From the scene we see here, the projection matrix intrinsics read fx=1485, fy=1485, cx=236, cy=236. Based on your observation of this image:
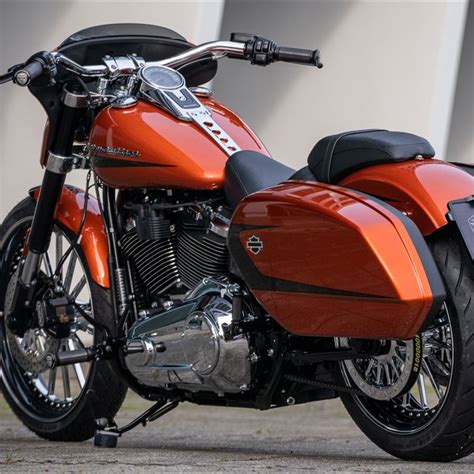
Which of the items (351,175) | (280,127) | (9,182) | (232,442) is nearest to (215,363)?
→ (351,175)

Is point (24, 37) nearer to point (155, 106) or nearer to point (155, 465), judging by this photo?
point (155, 106)

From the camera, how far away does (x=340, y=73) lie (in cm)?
1252

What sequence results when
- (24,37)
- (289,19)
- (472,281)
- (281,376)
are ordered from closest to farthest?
(472,281) < (281,376) < (24,37) < (289,19)

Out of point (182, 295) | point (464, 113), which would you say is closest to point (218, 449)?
point (182, 295)

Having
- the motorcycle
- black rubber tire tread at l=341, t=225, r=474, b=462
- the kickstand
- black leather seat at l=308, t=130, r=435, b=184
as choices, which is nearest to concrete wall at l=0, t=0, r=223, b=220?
the motorcycle

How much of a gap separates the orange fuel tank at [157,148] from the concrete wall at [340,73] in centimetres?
709

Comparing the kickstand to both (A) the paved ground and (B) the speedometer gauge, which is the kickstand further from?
(B) the speedometer gauge

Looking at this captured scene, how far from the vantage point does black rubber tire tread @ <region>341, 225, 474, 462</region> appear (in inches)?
172

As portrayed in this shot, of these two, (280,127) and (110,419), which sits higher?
(280,127)

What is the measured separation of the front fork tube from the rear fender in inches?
43.9

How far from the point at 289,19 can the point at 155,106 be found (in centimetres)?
726

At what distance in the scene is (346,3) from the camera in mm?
12516

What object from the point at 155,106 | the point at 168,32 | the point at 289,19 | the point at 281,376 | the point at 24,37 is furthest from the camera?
the point at 289,19

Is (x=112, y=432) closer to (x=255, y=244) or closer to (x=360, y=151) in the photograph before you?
(x=255, y=244)
